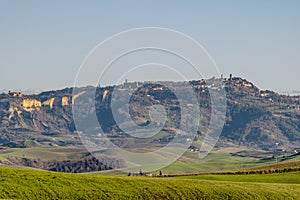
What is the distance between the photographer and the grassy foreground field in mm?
51906

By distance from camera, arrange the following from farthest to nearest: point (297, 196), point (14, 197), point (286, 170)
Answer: point (286, 170) < point (297, 196) < point (14, 197)

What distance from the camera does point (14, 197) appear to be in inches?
1939

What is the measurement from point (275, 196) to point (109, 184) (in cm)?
1907

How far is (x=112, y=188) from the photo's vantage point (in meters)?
56.5

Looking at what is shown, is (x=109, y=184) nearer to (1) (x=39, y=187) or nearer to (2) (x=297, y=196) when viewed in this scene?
(1) (x=39, y=187)

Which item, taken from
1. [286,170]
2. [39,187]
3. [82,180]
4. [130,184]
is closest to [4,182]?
[39,187]

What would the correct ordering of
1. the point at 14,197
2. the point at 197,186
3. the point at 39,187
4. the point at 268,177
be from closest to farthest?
the point at 14,197
the point at 39,187
the point at 197,186
the point at 268,177

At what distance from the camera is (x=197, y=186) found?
201 ft

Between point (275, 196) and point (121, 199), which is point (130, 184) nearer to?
point (121, 199)

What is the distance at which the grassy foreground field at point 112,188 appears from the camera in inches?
2044

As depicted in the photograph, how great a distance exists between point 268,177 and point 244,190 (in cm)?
2512

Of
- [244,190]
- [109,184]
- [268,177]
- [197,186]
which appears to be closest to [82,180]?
[109,184]

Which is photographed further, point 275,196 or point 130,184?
point 275,196

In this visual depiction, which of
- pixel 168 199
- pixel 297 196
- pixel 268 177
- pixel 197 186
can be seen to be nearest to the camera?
pixel 168 199
